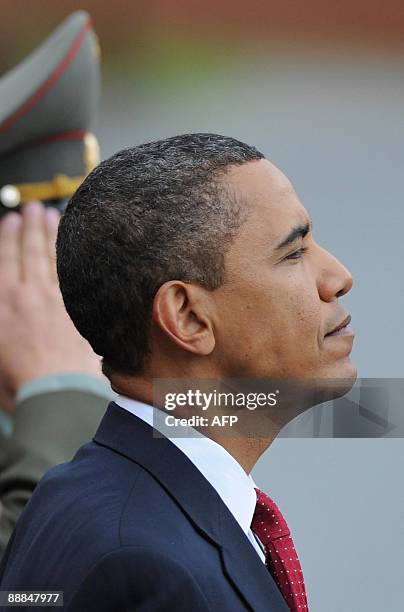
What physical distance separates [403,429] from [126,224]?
1.01ft

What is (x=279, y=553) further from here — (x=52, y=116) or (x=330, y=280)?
(x=52, y=116)

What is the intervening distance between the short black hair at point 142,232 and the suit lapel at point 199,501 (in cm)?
6

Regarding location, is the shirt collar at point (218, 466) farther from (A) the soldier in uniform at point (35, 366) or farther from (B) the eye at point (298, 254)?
(A) the soldier in uniform at point (35, 366)

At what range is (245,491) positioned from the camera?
2.87 ft

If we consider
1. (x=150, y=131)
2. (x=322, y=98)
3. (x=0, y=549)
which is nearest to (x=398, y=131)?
(x=322, y=98)

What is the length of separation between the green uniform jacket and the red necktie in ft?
1.31

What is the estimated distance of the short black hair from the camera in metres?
0.85

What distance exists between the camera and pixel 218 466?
858 mm

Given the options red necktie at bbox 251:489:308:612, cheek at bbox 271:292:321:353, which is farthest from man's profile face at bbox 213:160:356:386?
red necktie at bbox 251:489:308:612

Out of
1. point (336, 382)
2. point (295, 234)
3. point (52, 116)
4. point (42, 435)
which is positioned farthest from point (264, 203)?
point (52, 116)

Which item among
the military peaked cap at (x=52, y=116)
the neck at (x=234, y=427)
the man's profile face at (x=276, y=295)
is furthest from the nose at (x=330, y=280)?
the military peaked cap at (x=52, y=116)

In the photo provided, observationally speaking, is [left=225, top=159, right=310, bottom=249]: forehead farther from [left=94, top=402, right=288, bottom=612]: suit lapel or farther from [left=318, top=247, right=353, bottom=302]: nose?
[left=94, top=402, right=288, bottom=612]: suit lapel

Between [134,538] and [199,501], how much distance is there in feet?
0.26

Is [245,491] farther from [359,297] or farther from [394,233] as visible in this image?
[394,233]
